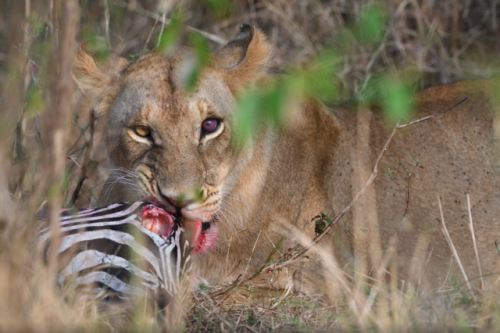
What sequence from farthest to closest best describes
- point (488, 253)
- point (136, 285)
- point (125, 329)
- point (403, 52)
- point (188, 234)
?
1. point (403, 52)
2. point (488, 253)
3. point (188, 234)
4. point (136, 285)
5. point (125, 329)

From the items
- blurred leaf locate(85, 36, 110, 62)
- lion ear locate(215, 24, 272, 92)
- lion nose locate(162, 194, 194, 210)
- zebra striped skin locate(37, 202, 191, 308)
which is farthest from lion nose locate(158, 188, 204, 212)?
blurred leaf locate(85, 36, 110, 62)

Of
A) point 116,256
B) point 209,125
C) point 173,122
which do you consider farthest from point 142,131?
point 116,256

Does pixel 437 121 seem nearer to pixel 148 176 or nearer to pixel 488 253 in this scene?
pixel 488 253

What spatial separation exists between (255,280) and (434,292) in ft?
3.31

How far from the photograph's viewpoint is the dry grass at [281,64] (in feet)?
7.30

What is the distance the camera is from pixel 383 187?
3.85 meters

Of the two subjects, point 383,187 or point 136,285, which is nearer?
point 136,285

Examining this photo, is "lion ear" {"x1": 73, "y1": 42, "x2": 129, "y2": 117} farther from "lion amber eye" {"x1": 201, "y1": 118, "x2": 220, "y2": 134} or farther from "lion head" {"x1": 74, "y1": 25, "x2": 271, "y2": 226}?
"lion amber eye" {"x1": 201, "y1": 118, "x2": 220, "y2": 134}

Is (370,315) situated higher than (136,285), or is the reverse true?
(136,285)

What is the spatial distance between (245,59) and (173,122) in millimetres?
710

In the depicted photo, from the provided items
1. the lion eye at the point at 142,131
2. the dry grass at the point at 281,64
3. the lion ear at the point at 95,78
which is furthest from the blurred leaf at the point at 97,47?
the lion eye at the point at 142,131

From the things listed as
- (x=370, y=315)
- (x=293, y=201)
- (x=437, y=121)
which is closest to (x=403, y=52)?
(x=437, y=121)

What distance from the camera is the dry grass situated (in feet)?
7.30

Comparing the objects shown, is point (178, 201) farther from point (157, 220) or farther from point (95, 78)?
point (95, 78)
